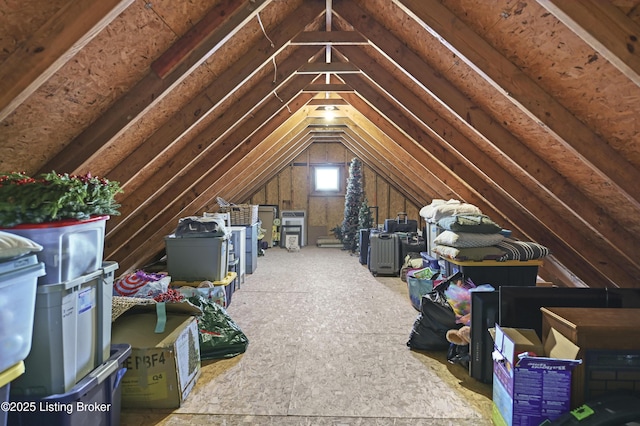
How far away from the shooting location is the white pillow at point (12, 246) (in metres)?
1.12

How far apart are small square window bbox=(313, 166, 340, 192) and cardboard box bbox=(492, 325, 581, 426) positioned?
25.5ft

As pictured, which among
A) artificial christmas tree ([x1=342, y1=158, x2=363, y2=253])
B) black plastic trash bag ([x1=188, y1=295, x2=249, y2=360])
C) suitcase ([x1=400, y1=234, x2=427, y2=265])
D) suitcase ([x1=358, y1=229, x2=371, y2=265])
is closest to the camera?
black plastic trash bag ([x1=188, y1=295, x2=249, y2=360])

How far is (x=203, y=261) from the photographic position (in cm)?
356

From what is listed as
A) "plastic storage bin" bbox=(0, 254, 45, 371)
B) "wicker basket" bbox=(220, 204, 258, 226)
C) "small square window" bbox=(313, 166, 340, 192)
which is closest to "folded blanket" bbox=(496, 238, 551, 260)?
"plastic storage bin" bbox=(0, 254, 45, 371)

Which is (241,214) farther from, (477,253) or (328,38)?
(477,253)

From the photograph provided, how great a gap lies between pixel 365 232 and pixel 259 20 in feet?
14.7

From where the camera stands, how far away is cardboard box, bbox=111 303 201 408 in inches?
78.2

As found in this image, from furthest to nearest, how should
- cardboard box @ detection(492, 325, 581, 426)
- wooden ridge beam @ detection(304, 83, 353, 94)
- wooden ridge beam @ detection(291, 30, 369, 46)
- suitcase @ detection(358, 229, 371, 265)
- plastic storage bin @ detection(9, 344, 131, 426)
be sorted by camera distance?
suitcase @ detection(358, 229, 371, 265)
wooden ridge beam @ detection(304, 83, 353, 94)
wooden ridge beam @ detection(291, 30, 369, 46)
cardboard box @ detection(492, 325, 581, 426)
plastic storage bin @ detection(9, 344, 131, 426)

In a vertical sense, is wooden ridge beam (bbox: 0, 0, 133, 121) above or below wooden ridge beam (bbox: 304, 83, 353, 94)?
below

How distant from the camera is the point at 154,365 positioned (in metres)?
2.00

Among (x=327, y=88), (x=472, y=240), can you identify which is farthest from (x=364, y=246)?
(x=472, y=240)

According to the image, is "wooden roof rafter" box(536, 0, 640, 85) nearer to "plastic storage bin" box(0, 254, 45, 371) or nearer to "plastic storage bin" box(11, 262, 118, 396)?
"plastic storage bin" box(0, 254, 45, 371)

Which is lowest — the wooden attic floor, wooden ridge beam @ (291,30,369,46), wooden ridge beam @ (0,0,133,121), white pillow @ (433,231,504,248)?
the wooden attic floor

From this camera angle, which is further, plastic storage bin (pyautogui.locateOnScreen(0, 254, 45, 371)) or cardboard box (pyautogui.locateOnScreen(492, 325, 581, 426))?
cardboard box (pyautogui.locateOnScreen(492, 325, 581, 426))
